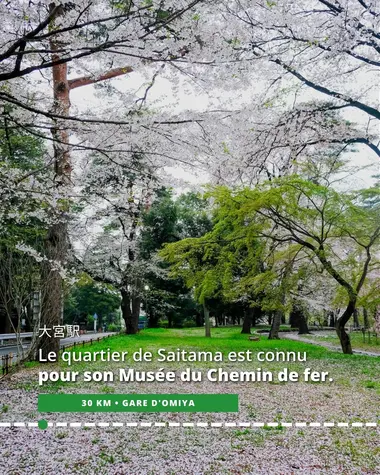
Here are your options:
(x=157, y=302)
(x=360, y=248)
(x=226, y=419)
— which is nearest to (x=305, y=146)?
(x=360, y=248)

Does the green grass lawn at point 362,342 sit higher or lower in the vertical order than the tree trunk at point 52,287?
lower

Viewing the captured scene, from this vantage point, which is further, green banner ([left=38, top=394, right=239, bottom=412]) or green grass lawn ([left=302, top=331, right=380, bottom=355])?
green grass lawn ([left=302, top=331, right=380, bottom=355])

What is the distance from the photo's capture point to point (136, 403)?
174 inches

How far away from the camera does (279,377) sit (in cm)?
614

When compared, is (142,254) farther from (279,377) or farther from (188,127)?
(188,127)

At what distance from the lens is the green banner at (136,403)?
4.22 meters

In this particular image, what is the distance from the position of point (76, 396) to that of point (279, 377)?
325cm

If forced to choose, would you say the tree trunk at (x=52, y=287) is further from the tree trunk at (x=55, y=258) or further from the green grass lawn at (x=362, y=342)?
the green grass lawn at (x=362, y=342)

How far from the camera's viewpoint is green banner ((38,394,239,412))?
422 cm

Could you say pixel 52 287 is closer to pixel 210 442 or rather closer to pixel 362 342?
pixel 210 442

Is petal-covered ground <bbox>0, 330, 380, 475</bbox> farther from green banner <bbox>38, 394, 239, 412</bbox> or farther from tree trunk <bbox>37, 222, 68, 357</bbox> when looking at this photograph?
tree trunk <bbox>37, 222, 68, 357</bbox>

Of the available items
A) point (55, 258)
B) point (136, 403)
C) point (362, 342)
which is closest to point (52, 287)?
point (55, 258)

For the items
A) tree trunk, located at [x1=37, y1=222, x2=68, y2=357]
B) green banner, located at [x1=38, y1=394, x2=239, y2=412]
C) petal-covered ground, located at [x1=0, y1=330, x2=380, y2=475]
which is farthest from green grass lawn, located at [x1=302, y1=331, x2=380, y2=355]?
green banner, located at [x1=38, y1=394, x2=239, y2=412]

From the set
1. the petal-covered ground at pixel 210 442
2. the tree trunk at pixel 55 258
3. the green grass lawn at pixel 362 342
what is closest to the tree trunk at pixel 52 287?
the tree trunk at pixel 55 258
